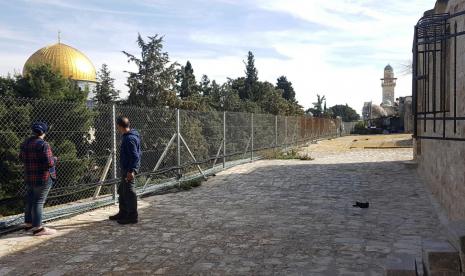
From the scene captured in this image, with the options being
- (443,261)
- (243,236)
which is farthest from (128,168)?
(443,261)

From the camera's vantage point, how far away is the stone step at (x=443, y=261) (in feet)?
11.0

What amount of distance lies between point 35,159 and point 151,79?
18.4 m

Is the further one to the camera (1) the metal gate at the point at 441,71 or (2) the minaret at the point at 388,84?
(2) the minaret at the point at 388,84

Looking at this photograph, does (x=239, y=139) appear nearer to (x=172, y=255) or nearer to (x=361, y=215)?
(x=361, y=215)

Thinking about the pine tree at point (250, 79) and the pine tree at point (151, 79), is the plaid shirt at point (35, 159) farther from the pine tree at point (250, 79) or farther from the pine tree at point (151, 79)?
the pine tree at point (250, 79)

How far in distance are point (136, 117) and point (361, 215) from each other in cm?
527

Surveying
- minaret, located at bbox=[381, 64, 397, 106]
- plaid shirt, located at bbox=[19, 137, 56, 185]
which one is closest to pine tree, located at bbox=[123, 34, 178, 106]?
plaid shirt, located at bbox=[19, 137, 56, 185]

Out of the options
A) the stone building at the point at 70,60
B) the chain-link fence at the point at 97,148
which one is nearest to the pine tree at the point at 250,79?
the stone building at the point at 70,60

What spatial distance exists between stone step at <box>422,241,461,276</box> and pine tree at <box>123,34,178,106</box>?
21386 mm

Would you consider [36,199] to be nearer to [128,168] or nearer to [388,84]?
[128,168]

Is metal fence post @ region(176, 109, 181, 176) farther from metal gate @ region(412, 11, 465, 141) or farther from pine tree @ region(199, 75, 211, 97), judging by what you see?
pine tree @ region(199, 75, 211, 97)

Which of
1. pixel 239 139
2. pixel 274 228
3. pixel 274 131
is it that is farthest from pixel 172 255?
pixel 274 131

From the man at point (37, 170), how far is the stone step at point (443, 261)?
507 centimetres

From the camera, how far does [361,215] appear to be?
8.05m
